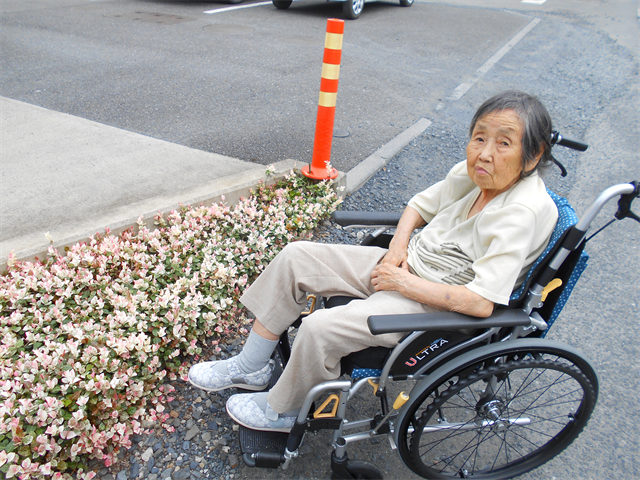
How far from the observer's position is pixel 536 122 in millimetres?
1729

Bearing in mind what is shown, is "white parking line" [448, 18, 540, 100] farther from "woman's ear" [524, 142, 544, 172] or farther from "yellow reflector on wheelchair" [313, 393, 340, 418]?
"yellow reflector on wheelchair" [313, 393, 340, 418]

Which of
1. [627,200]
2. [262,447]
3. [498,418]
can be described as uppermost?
[627,200]

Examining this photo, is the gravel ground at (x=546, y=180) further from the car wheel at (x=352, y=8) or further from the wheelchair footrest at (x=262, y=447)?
the car wheel at (x=352, y=8)

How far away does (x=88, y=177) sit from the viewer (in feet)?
11.4

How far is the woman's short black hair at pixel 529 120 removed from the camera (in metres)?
1.73

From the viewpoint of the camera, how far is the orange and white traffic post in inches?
126

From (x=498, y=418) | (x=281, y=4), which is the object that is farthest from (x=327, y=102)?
(x=281, y=4)

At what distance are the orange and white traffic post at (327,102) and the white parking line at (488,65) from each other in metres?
3.51

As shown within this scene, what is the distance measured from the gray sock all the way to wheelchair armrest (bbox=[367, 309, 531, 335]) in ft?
2.35

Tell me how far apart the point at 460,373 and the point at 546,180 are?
3.44 metres

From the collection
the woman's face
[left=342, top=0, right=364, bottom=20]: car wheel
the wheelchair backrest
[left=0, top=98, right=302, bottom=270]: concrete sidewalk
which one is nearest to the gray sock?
the wheelchair backrest

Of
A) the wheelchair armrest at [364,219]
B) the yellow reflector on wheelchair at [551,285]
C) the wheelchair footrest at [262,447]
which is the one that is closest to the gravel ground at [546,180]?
the wheelchair footrest at [262,447]

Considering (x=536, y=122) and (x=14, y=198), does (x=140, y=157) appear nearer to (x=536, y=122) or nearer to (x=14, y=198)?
(x=14, y=198)

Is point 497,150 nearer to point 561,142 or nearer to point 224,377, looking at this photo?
point 561,142
